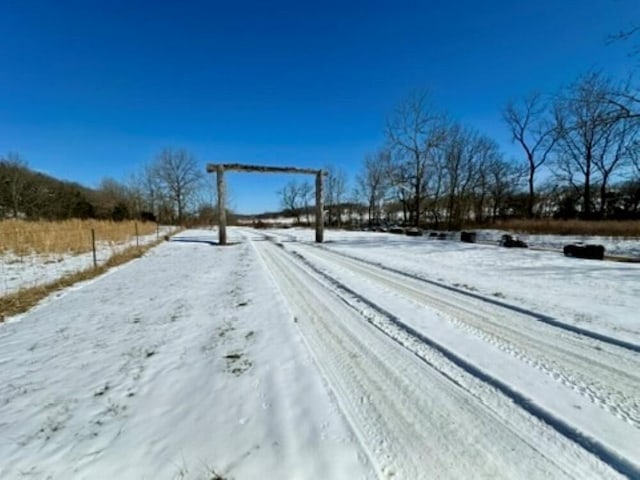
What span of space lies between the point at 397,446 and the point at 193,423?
1376 millimetres

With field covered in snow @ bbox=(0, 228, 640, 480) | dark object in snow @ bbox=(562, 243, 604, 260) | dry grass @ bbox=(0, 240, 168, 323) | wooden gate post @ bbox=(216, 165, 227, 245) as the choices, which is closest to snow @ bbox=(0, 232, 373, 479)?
field covered in snow @ bbox=(0, 228, 640, 480)

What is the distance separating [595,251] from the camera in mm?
9977

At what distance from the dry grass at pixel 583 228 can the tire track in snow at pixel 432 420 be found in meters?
21.3

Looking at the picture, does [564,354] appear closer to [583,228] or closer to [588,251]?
[588,251]

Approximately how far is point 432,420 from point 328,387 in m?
0.84

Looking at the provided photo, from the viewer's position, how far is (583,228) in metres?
19.2

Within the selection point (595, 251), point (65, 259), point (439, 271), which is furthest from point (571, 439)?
point (65, 259)

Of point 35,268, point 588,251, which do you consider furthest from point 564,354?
point 35,268

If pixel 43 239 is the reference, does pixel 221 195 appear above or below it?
above

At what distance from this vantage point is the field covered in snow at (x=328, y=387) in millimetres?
1802

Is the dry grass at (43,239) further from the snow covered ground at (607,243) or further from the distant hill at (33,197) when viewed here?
the distant hill at (33,197)

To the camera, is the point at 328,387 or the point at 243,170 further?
the point at 243,170

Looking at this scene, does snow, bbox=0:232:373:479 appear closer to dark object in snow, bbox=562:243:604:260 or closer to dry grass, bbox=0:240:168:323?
dry grass, bbox=0:240:168:323

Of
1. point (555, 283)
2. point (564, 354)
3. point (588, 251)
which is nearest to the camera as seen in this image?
point (564, 354)
